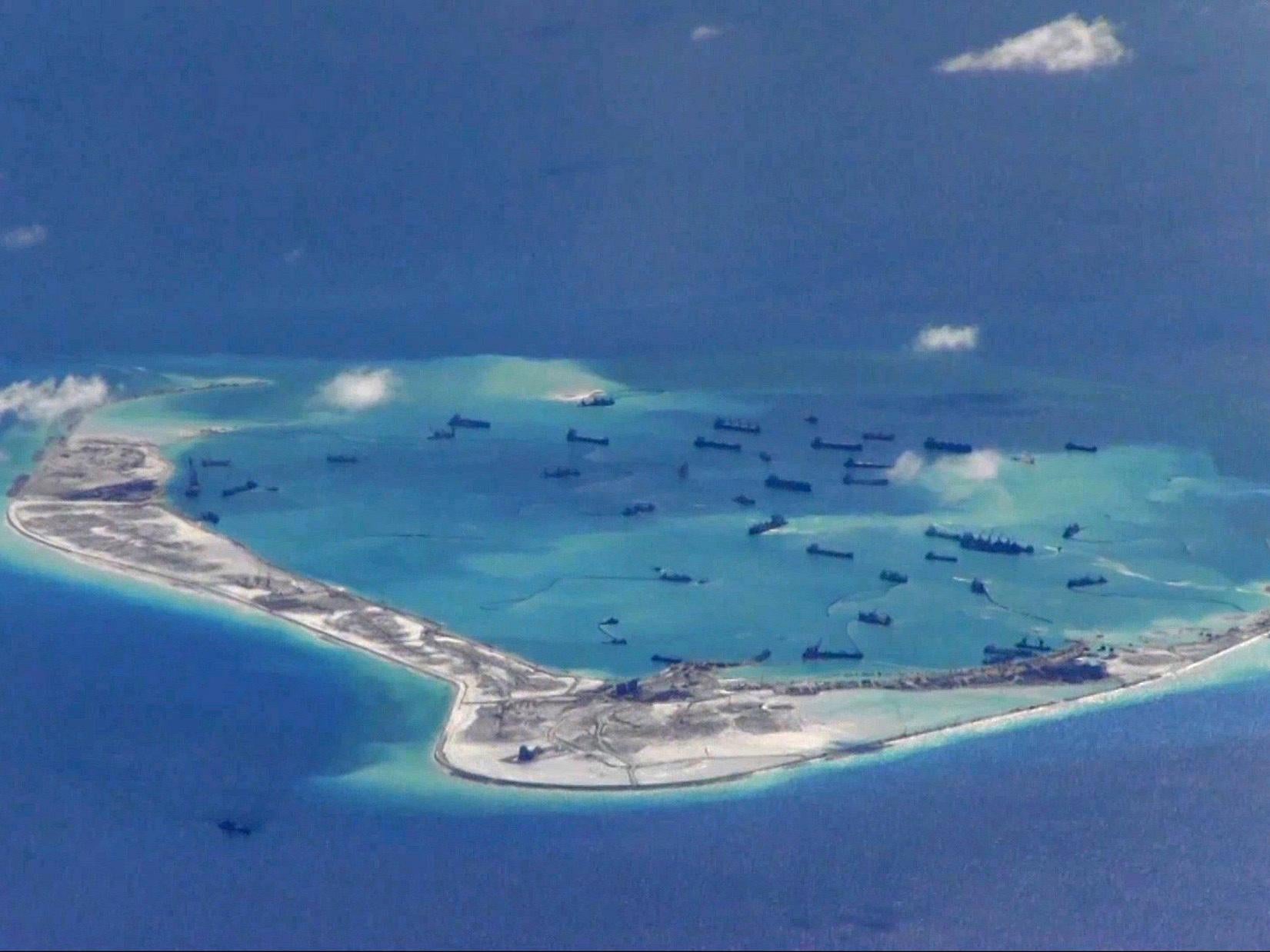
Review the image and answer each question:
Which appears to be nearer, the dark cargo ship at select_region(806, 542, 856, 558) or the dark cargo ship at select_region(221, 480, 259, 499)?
the dark cargo ship at select_region(806, 542, 856, 558)

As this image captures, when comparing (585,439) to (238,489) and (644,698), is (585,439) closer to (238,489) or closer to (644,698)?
(238,489)

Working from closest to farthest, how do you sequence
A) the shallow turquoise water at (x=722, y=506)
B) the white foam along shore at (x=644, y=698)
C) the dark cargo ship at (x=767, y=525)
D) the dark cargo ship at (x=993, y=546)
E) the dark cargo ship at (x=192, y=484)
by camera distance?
the white foam along shore at (x=644, y=698) → the shallow turquoise water at (x=722, y=506) → the dark cargo ship at (x=993, y=546) → the dark cargo ship at (x=767, y=525) → the dark cargo ship at (x=192, y=484)

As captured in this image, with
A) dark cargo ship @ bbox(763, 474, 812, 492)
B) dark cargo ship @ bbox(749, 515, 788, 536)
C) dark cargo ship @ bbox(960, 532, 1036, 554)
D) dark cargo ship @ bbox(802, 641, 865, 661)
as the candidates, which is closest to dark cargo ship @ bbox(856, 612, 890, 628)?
dark cargo ship @ bbox(802, 641, 865, 661)

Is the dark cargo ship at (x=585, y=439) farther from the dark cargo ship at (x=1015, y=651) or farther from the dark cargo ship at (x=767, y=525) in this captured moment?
the dark cargo ship at (x=1015, y=651)

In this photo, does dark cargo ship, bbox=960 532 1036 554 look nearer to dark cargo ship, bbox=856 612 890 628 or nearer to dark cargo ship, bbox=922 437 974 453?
dark cargo ship, bbox=856 612 890 628

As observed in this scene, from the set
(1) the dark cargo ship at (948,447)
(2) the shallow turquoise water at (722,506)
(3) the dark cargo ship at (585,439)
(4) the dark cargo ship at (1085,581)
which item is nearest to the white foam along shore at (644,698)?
(2) the shallow turquoise water at (722,506)

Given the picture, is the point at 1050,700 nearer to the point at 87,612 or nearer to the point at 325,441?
the point at 87,612
